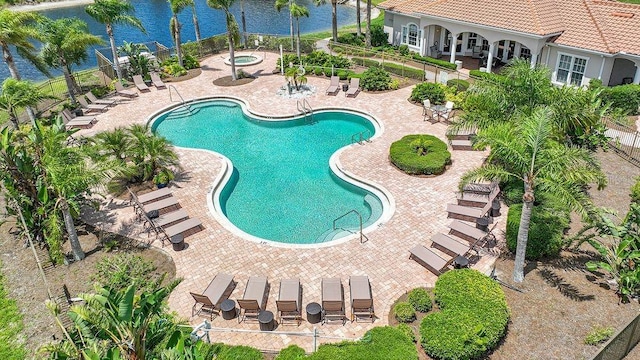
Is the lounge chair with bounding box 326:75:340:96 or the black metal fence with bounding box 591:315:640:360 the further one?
the lounge chair with bounding box 326:75:340:96

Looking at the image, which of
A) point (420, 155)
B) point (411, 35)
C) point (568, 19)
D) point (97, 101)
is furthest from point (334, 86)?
point (568, 19)

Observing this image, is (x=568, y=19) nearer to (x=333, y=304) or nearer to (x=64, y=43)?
(x=333, y=304)

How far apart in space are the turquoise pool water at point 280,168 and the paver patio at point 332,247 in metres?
1.15

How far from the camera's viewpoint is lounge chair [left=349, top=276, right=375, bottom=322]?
538 inches

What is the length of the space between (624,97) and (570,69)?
4282mm

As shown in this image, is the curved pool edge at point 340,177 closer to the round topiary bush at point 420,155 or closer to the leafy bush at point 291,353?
the round topiary bush at point 420,155

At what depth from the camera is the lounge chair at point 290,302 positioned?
13.6 meters

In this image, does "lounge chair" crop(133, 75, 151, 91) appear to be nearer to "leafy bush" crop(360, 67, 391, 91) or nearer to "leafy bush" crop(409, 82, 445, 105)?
"leafy bush" crop(360, 67, 391, 91)

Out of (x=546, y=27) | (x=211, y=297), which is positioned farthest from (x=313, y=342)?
(x=546, y=27)

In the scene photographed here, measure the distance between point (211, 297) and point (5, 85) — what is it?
52.3ft

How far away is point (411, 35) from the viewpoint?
3978 cm

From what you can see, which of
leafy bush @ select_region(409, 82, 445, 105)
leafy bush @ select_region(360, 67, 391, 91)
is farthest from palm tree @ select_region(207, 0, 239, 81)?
leafy bush @ select_region(409, 82, 445, 105)

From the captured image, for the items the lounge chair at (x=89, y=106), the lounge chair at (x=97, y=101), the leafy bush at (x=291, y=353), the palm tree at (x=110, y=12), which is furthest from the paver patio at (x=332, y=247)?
the palm tree at (x=110, y=12)

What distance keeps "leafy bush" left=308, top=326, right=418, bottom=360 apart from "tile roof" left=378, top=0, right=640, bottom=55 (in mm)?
24510
